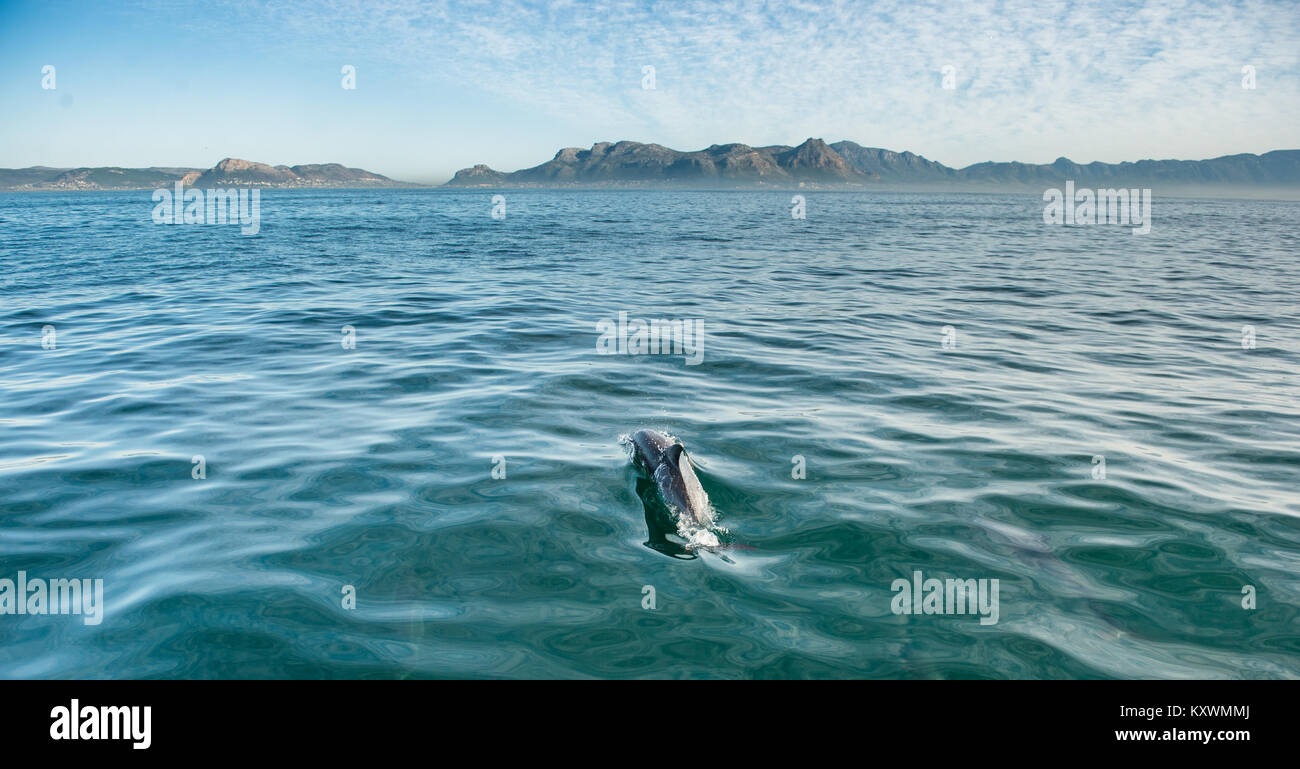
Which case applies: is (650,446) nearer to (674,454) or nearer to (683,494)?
(674,454)

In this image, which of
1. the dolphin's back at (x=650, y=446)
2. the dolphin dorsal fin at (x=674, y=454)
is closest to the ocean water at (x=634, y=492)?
the dolphin's back at (x=650, y=446)

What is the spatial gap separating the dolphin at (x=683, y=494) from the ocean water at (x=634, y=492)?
0.97ft

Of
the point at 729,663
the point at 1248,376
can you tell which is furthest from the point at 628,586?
the point at 1248,376

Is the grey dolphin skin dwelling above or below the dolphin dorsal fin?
below

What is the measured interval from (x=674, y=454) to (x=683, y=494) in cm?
48

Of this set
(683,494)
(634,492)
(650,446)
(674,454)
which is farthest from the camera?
(650,446)

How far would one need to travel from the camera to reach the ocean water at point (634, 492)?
5891mm

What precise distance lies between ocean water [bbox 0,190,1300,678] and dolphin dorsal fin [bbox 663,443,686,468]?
73 cm

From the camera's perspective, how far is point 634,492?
873 centimetres

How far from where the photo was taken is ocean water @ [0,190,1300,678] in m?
5.89

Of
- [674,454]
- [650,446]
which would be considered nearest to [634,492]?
[650,446]

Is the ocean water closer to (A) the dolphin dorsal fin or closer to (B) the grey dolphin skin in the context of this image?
(B) the grey dolphin skin

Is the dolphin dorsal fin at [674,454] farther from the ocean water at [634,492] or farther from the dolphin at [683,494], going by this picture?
the ocean water at [634,492]

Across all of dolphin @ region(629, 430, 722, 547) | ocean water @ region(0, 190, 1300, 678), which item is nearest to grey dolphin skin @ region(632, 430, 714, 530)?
dolphin @ region(629, 430, 722, 547)
